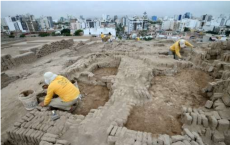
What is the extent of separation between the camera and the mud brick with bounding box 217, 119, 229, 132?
2.39 metres

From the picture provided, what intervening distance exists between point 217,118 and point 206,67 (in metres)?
3.40

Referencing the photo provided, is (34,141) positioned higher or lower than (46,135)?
lower

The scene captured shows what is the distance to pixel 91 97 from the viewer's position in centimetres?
412

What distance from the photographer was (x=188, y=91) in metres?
3.89

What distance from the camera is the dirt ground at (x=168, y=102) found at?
270 centimetres

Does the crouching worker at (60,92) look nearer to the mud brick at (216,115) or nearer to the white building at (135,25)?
the mud brick at (216,115)

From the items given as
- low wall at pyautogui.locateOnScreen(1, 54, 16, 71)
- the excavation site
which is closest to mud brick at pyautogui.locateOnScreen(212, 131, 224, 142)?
the excavation site

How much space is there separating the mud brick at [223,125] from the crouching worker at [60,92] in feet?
11.1

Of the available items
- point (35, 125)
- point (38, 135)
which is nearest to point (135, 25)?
point (35, 125)

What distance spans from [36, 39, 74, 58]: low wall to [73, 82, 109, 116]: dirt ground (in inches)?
324

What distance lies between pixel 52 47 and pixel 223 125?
44.1 feet

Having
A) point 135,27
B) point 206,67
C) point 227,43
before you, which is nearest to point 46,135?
point 206,67

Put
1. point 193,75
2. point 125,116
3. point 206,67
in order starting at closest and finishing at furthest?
point 125,116
point 193,75
point 206,67

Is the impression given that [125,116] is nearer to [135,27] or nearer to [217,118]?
[217,118]
